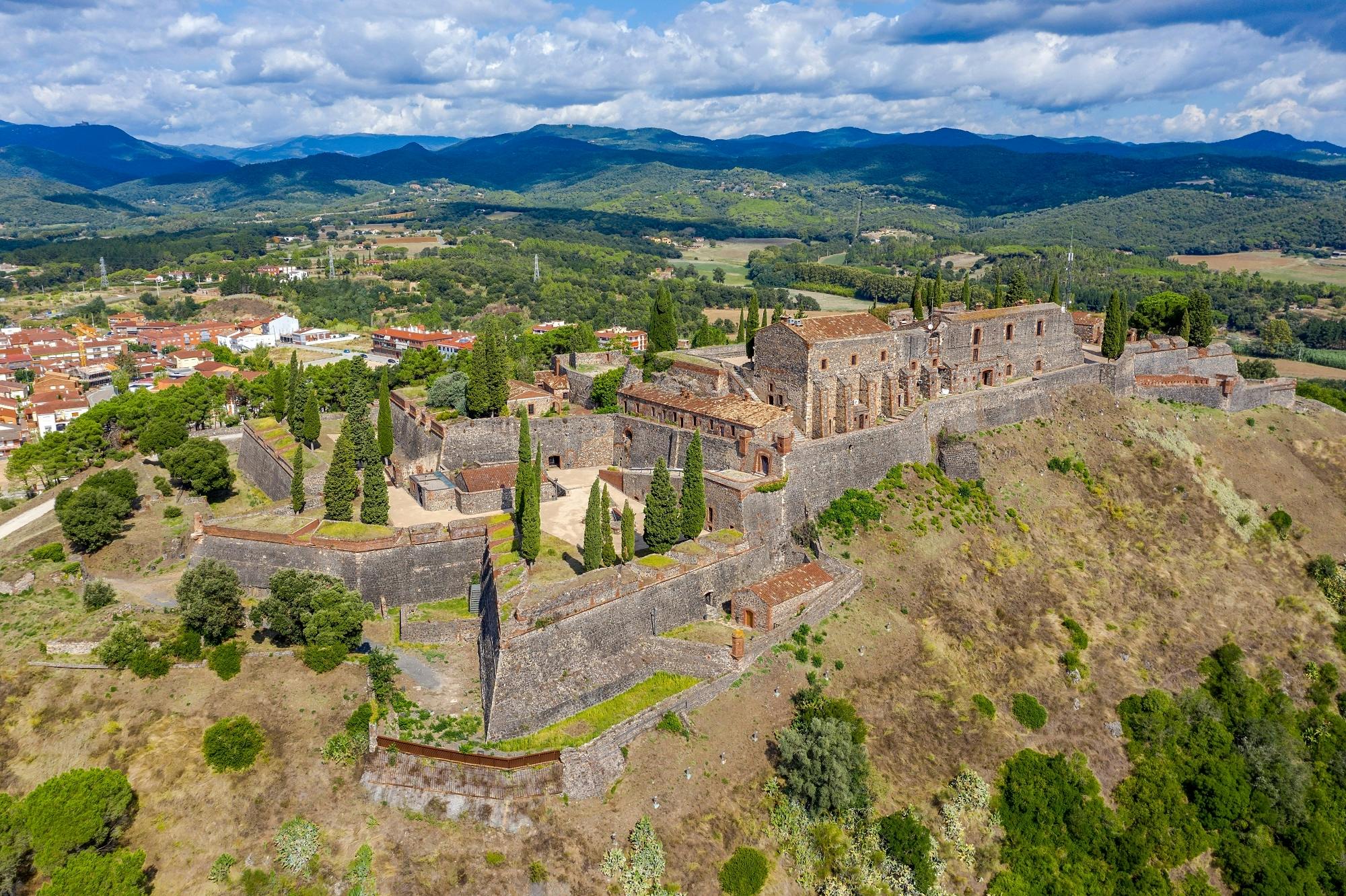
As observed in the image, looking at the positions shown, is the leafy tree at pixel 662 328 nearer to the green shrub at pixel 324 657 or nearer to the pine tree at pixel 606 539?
the pine tree at pixel 606 539

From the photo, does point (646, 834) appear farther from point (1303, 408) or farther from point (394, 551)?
point (1303, 408)

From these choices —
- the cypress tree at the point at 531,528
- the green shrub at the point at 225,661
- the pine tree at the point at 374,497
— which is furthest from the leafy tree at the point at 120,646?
the cypress tree at the point at 531,528

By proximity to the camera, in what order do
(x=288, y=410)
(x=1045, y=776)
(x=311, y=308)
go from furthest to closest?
(x=311, y=308), (x=288, y=410), (x=1045, y=776)

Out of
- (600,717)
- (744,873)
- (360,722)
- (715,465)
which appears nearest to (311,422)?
(715,465)

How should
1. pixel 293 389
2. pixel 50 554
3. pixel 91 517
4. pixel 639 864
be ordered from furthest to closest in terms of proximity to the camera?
pixel 293 389 → pixel 91 517 → pixel 50 554 → pixel 639 864

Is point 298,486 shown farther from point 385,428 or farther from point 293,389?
point 293,389

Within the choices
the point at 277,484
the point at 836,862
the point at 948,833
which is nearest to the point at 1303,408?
the point at 948,833

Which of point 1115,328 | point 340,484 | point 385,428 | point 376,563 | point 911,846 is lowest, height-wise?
point 911,846

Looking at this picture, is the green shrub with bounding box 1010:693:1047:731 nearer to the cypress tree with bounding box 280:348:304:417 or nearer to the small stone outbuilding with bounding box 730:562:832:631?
the small stone outbuilding with bounding box 730:562:832:631
